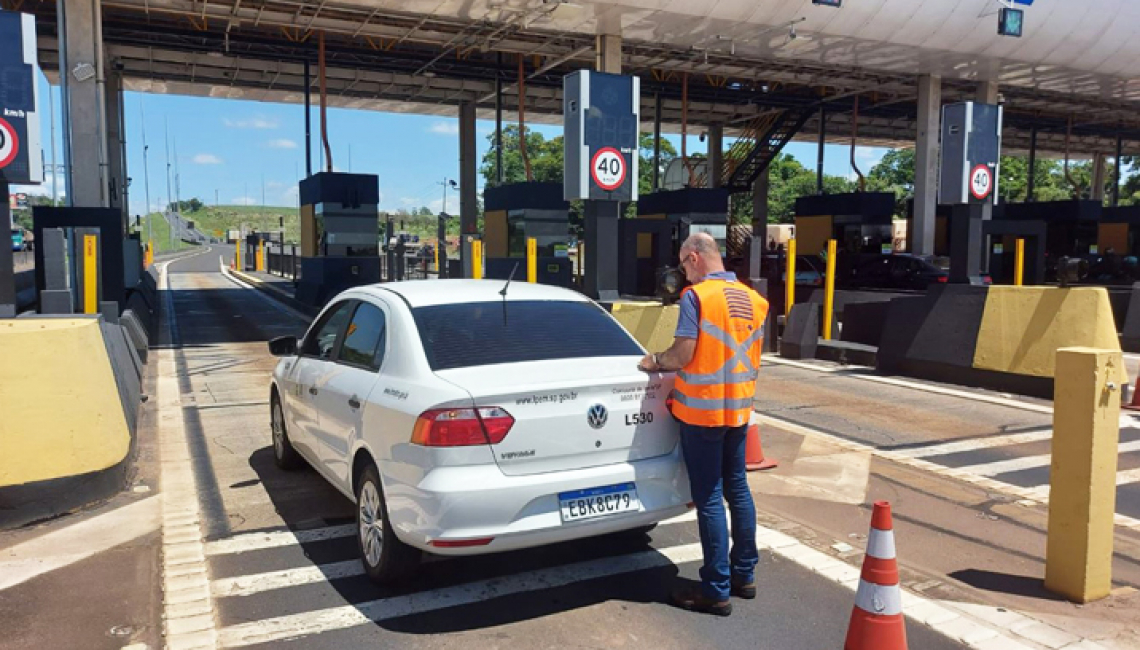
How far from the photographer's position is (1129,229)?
102 ft

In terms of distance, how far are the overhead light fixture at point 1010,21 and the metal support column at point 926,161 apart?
4462 mm

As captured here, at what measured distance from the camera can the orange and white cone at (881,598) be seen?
140 inches

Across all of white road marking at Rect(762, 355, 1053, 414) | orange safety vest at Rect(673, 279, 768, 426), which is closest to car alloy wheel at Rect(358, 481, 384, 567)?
orange safety vest at Rect(673, 279, 768, 426)

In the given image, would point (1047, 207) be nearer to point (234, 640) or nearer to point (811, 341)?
point (811, 341)

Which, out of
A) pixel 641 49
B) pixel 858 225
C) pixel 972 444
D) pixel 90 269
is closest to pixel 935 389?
pixel 972 444

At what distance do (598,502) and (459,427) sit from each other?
2.65 ft

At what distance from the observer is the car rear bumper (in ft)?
13.0

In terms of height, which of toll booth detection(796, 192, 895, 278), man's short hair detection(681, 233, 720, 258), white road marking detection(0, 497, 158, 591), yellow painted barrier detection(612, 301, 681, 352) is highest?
toll booth detection(796, 192, 895, 278)

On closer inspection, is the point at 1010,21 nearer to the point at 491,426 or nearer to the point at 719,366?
the point at 719,366

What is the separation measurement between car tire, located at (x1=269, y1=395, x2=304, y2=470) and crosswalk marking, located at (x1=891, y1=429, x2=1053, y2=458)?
5.38 m

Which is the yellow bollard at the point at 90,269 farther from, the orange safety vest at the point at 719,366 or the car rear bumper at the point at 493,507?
the orange safety vest at the point at 719,366

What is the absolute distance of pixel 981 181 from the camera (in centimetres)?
2330

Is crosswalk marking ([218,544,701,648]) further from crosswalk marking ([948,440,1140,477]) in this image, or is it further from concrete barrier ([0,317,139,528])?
crosswalk marking ([948,440,1140,477])

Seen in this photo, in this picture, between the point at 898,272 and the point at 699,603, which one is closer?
the point at 699,603
